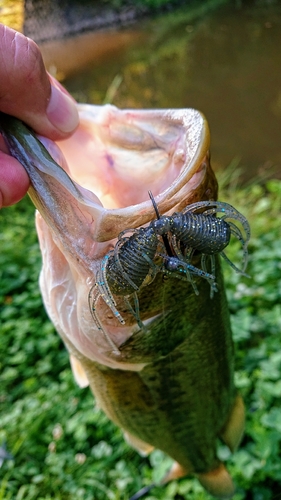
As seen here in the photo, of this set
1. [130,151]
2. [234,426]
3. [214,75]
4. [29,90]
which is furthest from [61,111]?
[214,75]

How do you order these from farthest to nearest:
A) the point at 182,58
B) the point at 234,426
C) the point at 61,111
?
the point at 182,58
the point at 234,426
the point at 61,111

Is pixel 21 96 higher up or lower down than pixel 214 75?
higher up

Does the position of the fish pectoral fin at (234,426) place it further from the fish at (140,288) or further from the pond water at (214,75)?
the pond water at (214,75)

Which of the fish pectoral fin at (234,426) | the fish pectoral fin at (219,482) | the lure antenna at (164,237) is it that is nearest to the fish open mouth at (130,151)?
the lure antenna at (164,237)

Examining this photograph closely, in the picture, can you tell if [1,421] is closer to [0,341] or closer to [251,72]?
[0,341]

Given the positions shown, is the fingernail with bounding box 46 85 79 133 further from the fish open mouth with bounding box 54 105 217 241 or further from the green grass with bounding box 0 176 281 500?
the green grass with bounding box 0 176 281 500

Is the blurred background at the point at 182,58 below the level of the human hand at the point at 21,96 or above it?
below

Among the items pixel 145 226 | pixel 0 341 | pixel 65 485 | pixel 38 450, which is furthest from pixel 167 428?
pixel 0 341

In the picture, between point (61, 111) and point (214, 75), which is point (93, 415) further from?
point (214, 75)
